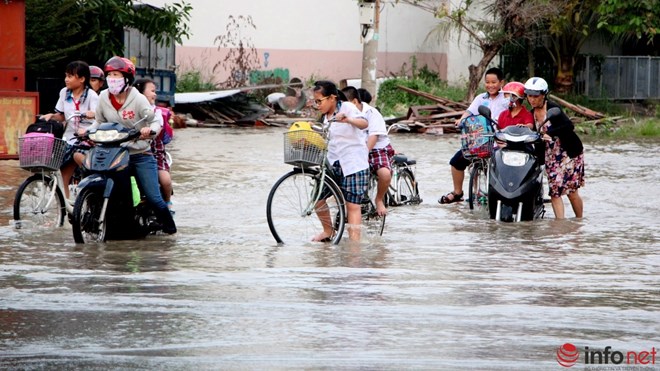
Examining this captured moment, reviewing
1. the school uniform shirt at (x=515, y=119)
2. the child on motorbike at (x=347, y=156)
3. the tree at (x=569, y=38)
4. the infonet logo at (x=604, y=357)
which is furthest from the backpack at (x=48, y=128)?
the tree at (x=569, y=38)

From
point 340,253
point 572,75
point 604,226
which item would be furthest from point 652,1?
point 340,253

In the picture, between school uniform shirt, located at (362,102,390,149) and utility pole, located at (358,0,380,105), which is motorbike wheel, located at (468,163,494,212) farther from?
utility pole, located at (358,0,380,105)

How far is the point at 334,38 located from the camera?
3894cm

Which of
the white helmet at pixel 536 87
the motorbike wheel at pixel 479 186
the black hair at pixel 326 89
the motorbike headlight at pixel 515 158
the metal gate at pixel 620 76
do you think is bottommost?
the motorbike wheel at pixel 479 186

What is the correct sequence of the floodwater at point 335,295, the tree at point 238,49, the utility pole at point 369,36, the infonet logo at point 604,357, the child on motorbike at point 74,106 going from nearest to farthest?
the infonet logo at point 604,357
the floodwater at point 335,295
the child on motorbike at point 74,106
the utility pole at point 369,36
the tree at point 238,49

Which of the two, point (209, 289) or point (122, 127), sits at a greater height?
point (122, 127)

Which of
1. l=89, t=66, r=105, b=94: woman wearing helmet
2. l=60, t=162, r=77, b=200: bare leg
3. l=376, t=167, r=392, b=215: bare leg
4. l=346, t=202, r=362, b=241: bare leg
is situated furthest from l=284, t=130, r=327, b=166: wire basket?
l=89, t=66, r=105, b=94: woman wearing helmet

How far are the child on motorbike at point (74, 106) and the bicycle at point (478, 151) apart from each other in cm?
423

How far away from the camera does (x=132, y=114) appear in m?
11.1

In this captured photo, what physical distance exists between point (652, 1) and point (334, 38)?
11.0m

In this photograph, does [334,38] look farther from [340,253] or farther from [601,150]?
[340,253]

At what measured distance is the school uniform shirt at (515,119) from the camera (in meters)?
13.4

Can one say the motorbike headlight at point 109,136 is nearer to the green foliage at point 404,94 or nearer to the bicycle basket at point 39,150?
the bicycle basket at point 39,150

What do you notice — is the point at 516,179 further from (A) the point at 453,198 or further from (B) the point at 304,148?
(B) the point at 304,148
